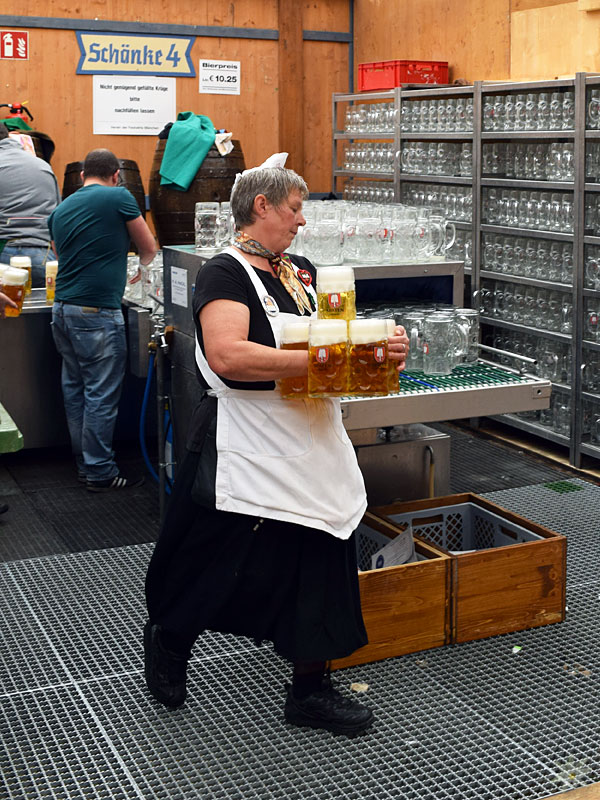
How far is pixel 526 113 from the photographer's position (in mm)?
6230

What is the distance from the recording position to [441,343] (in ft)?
12.8

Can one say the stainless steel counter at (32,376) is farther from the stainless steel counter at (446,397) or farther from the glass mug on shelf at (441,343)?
the glass mug on shelf at (441,343)

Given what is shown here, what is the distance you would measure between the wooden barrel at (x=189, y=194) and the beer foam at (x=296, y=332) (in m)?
4.80

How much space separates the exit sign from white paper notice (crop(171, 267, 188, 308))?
16.1 feet

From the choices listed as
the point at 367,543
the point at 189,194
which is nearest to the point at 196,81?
the point at 189,194

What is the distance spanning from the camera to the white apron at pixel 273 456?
9.53 ft

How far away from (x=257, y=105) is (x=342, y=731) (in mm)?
7518

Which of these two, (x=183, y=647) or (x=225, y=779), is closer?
(x=225, y=779)

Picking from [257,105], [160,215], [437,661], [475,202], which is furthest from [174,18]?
[437,661]

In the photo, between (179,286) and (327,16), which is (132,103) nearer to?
(327,16)

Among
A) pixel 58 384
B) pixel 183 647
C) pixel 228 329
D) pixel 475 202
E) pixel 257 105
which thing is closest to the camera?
pixel 228 329

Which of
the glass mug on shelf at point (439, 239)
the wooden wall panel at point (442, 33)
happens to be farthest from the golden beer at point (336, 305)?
the wooden wall panel at point (442, 33)

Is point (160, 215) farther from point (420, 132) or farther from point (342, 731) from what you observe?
point (342, 731)

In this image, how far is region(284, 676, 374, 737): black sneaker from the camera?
3.14 metres
